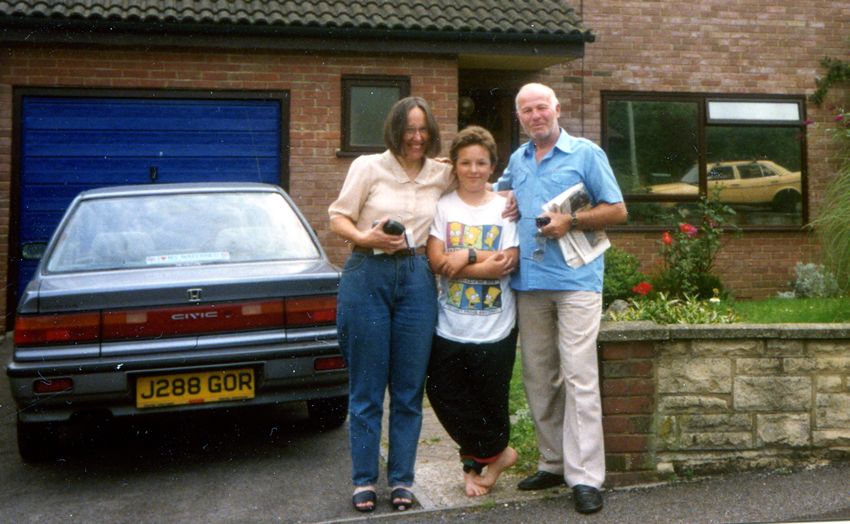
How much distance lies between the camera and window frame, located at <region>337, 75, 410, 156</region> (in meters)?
10.4

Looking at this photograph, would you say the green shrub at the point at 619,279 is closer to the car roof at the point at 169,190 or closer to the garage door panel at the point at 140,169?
the garage door panel at the point at 140,169

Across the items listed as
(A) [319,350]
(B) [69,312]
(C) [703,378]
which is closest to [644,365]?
(C) [703,378]

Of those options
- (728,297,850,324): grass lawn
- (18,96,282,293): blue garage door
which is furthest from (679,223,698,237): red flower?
(18,96,282,293): blue garage door

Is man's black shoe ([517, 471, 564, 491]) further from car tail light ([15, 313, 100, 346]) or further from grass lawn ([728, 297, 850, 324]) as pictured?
A: grass lawn ([728, 297, 850, 324])

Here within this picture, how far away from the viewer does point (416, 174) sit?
13.9 ft

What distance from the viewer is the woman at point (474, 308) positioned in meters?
4.12

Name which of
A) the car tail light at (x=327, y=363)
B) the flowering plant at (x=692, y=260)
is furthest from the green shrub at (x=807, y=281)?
the car tail light at (x=327, y=363)

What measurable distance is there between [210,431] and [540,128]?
306 cm

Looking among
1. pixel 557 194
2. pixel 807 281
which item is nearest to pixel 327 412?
pixel 557 194

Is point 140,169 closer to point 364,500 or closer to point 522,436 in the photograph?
point 522,436

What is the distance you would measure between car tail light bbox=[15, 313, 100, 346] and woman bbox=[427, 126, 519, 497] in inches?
68.5

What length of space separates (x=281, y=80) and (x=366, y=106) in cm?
93

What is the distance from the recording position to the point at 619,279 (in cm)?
980

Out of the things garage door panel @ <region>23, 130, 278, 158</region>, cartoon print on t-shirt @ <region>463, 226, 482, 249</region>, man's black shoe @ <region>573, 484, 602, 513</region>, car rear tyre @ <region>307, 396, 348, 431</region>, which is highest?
garage door panel @ <region>23, 130, 278, 158</region>
